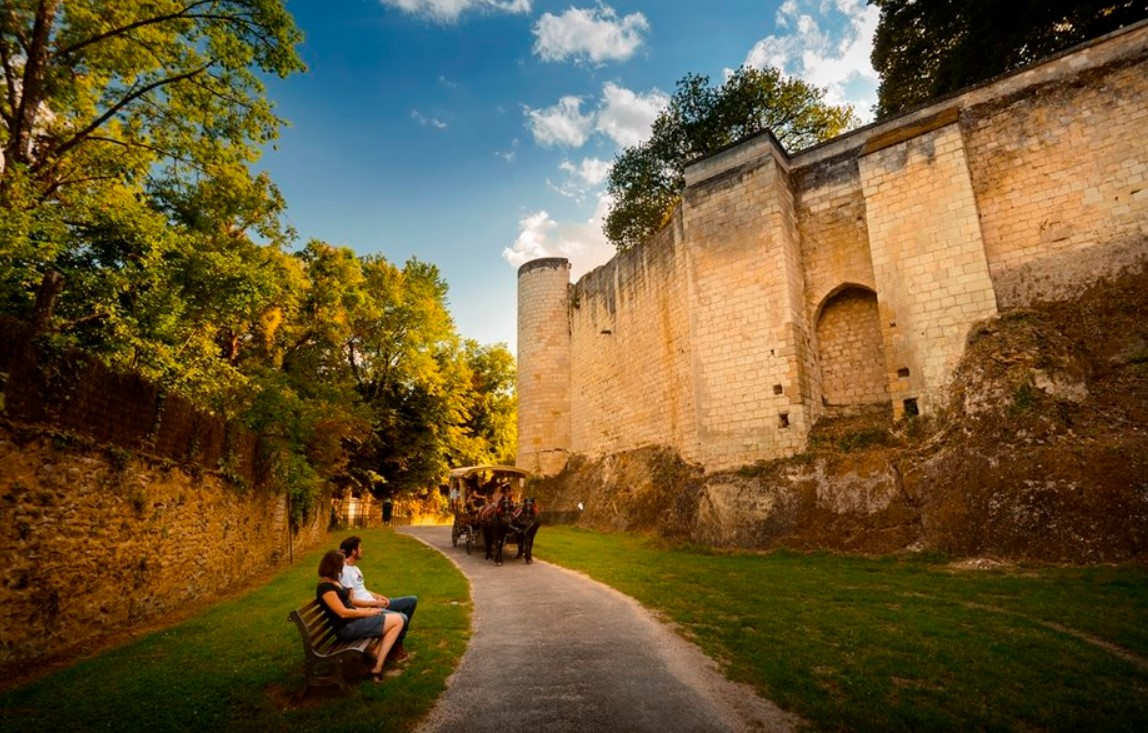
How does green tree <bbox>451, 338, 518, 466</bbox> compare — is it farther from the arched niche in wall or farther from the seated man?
the seated man

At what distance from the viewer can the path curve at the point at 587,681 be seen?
3660 mm

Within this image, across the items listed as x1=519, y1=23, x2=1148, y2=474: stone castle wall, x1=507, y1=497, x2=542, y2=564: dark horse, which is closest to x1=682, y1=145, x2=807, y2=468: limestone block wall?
x1=519, y1=23, x2=1148, y2=474: stone castle wall

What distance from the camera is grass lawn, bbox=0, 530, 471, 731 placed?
3752mm

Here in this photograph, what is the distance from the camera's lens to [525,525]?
1158 centimetres

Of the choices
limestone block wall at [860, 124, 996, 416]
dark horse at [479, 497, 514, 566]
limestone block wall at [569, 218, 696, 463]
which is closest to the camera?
dark horse at [479, 497, 514, 566]

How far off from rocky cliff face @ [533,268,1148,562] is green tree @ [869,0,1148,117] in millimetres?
7053

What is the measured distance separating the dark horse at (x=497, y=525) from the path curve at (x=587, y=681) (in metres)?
4.33

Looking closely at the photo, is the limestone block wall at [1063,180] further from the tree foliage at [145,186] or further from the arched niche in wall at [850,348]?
the tree foliage at [145,186]

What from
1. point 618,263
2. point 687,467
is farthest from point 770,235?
point 618,263

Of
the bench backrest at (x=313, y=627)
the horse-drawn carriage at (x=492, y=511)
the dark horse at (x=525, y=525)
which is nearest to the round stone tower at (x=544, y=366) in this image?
the horse-drawn carriage at (x=492, y=511)

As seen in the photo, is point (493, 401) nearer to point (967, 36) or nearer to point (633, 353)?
point (633, 353)

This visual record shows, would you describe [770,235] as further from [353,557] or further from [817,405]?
[353,557]

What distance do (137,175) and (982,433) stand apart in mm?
16423

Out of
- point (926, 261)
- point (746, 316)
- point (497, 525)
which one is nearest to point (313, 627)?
point (497, 525)
